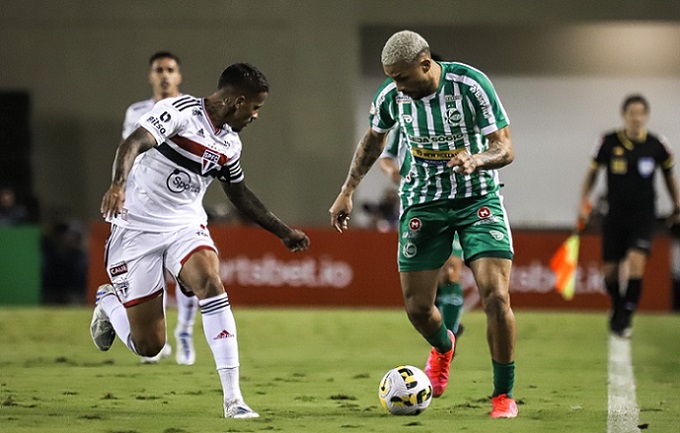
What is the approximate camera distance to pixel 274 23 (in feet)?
78.0

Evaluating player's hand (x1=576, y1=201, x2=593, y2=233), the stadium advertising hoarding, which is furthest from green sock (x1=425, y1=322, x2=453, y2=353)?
the stadium advertising hoarding

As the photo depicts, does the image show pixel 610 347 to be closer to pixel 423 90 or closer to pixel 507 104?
pixel 423 90

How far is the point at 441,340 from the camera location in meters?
7.70

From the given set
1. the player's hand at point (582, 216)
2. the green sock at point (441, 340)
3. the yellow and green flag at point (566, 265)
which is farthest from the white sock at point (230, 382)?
the yellow and green flag at point (566, 265)

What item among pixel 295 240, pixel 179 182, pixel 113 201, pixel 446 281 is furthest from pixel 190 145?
pixel 446 281

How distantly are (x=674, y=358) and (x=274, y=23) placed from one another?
14208 mm

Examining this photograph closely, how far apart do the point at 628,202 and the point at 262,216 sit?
674cm

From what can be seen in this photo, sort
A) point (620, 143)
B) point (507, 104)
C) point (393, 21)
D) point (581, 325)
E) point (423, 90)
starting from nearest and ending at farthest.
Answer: point (423, 90) → point (620, 143) → point (581, 325) → point (393, 21) → point (507, 104)

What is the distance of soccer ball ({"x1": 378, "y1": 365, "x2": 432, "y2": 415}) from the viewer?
6.88 metres

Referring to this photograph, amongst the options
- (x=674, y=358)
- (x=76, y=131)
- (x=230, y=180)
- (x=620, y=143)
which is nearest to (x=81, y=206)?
(x=76, y=131)

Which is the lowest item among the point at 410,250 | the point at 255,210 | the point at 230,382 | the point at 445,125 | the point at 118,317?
the point at 230,382

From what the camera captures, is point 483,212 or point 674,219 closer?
point 483,212

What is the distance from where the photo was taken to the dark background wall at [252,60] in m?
23.8

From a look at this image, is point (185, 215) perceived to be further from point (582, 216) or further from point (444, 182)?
point (582, 216)
